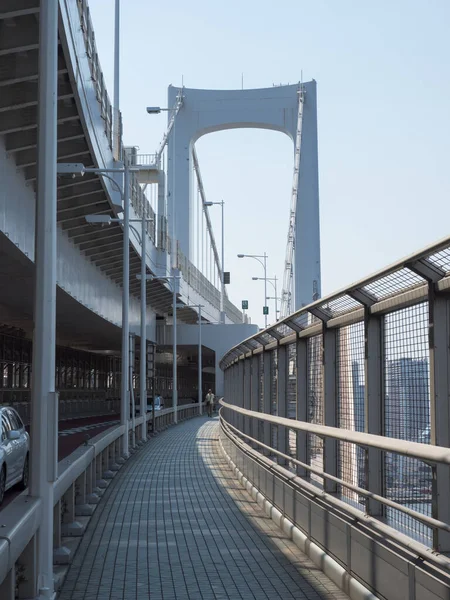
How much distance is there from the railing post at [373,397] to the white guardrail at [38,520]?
2.11 meters

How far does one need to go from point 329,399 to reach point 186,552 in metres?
1.80

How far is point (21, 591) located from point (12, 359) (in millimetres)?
38484

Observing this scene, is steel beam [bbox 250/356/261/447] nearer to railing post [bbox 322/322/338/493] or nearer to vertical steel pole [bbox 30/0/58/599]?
railing post [bbox 322/322/338/493]

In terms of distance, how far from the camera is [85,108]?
50.6ft

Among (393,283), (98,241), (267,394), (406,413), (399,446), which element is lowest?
(399,446)

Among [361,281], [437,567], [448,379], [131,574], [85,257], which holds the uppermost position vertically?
[85,257]

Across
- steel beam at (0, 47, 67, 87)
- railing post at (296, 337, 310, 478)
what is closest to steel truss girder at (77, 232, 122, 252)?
steel beam at (0, 47, 67, 87)

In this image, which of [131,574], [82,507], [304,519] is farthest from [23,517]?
[82,507]

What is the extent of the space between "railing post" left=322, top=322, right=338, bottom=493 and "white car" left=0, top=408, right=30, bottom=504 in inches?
195

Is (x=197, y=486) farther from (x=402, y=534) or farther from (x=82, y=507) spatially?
(x=402, y=534)

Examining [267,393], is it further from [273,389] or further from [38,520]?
[38,520]

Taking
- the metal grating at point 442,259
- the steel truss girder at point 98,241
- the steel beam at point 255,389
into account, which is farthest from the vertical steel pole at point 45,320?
the steel truss girder at point 98,241

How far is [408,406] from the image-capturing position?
5.87 m

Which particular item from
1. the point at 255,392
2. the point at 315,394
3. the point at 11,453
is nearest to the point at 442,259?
the point at 315,394
